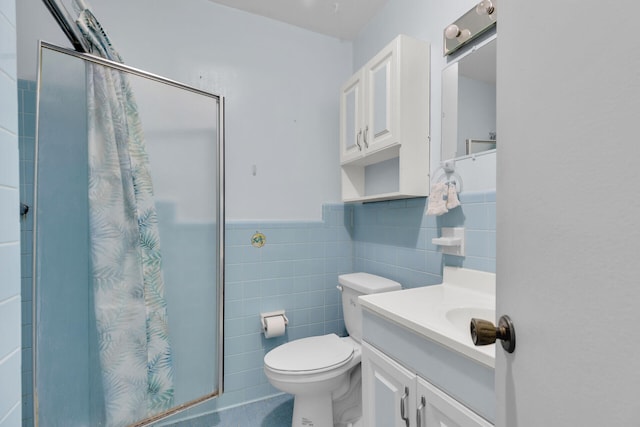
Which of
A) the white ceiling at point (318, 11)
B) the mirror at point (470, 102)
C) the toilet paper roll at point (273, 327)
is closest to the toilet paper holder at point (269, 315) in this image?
the toilet paper roll at point (273, 327)

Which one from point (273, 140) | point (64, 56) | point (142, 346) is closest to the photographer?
point (64, 56)

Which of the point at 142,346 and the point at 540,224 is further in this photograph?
the point at 142,346

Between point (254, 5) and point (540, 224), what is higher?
point (254, 5)

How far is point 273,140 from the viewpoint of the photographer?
6.36ft

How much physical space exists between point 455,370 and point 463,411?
97 mm

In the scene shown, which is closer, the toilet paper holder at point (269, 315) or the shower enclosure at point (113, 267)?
the shower enclosure at point (113, 267)

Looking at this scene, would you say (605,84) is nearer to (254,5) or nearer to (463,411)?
(463,411)

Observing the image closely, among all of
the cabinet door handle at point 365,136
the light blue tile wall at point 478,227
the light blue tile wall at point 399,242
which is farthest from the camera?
the cabinet door handle at point 365,136

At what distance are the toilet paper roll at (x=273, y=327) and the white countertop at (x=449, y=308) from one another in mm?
816

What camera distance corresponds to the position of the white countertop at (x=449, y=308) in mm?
785

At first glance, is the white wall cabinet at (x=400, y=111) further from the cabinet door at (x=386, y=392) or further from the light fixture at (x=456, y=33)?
the cabinet door at (x=386, y=392)

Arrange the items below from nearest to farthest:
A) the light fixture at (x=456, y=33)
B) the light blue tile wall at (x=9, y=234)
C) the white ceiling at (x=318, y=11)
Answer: the light blue tile wall at (x=9, y=234) < the light fixture at (x=456, y=33) < the white ceiling at (x=318, y=11)

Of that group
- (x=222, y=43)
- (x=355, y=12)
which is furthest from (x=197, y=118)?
(x=355, y=12)

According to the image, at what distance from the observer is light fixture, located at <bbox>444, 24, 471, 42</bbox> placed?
4.19 ft
